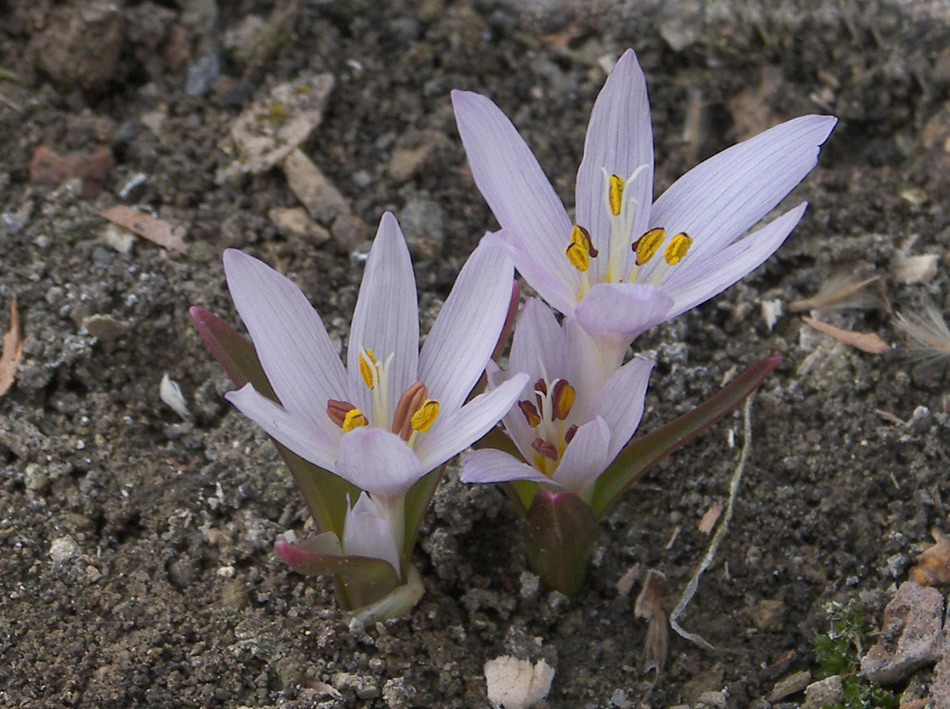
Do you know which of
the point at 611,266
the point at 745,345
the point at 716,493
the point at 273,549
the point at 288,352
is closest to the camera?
the point at 288,352

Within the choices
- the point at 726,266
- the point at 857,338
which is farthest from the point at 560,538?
the point at 857,338

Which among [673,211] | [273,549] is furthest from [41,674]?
[673,211]

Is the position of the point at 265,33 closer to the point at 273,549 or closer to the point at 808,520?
the point at 273,549

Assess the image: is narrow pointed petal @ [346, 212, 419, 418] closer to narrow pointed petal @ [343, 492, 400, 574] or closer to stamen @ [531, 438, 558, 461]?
narrow pointed petal @ [343, 492, 400, 574]

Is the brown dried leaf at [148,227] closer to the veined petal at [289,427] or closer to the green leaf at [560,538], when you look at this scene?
the veined petal at [289,427]

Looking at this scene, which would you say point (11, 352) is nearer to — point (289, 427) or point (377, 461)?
point (289, 427)

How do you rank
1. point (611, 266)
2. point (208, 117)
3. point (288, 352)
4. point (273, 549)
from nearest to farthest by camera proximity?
point (288, 352) < point (611, 266) < point (273, 549) < point (208, 117)
